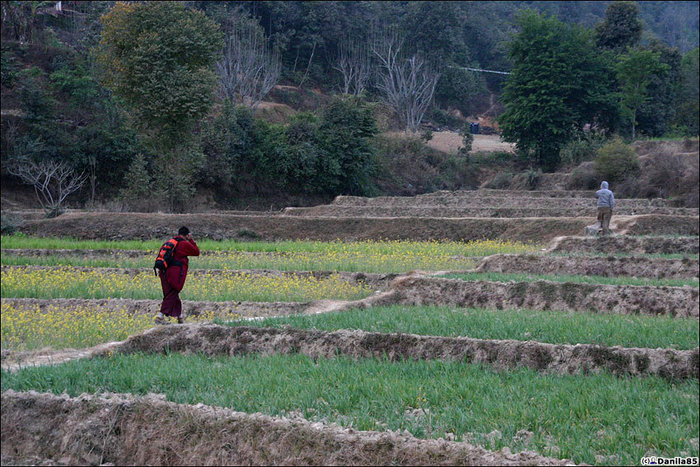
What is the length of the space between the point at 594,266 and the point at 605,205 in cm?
381

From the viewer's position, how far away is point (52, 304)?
37.6 ft

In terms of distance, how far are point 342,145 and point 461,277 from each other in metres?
23.5

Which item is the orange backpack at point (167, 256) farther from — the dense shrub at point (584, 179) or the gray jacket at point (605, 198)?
the dense shrub at point (584, 179)

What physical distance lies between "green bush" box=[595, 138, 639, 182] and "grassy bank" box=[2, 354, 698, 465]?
27.2 m

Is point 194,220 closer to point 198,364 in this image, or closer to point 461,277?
point 461,277

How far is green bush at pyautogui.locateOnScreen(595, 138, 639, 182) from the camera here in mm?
31922

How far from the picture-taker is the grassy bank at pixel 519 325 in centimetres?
798

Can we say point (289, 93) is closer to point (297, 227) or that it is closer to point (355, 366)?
point (297, 227)

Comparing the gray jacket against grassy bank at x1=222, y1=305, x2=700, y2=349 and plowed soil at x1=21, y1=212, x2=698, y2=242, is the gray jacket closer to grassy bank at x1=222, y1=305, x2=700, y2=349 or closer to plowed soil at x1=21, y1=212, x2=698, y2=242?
plowed soil at x1=21, y1=212, x2=698, y2=242

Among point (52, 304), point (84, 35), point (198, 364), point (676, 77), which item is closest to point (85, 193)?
point (84, 35)

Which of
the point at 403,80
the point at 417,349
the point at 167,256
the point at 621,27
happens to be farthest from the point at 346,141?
the point at 417,349

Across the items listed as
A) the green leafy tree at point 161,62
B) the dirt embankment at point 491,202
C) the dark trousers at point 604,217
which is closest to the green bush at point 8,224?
the green leafy tree at point 161,62

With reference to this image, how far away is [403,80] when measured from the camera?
4859 centimetres

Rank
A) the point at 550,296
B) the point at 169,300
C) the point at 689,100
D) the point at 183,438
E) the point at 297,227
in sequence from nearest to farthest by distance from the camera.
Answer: the point at 183,438 < the point at 169,300 < the point at 550,296 < the point at 297,227 < the point at 689,100
